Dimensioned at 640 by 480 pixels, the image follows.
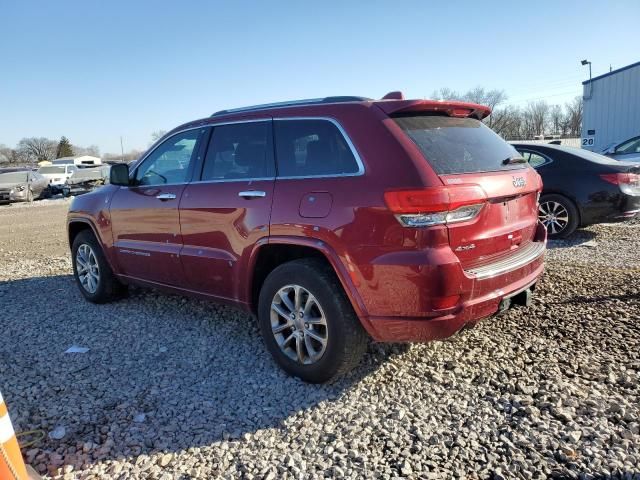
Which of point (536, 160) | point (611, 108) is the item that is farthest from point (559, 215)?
point (611, 108)

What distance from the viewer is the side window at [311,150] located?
3.28 m

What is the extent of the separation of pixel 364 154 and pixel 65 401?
2531mm

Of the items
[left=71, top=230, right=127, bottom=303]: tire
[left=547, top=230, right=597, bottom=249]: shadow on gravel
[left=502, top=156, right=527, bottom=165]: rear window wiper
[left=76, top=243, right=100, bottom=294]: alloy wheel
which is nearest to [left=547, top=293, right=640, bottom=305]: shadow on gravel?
[left=502, top=156, right=527, bottom=165]: rear window wiper

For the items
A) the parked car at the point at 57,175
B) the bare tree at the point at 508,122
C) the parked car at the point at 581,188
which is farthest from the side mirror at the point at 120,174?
the bare tree at the point at 508,122

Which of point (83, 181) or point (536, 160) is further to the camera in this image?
point (83, 181)

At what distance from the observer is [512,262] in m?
3.32

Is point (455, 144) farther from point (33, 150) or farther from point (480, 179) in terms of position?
point (33, 150)

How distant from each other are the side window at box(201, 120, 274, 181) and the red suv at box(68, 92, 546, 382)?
1 cm

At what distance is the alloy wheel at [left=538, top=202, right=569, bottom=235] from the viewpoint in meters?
Result: 7.38

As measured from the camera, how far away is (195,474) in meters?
2.60

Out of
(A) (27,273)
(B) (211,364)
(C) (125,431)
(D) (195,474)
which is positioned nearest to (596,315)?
(B) (211,364)

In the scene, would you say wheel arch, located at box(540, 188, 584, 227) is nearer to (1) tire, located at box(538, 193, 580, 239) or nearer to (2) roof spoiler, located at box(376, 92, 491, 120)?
(1) tire, located at box(538, 193, 580, 239)

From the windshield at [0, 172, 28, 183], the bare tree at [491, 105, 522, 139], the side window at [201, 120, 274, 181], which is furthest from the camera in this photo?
the bare tree at [491, 105, 522, 139]

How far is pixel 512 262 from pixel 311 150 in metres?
1.53
